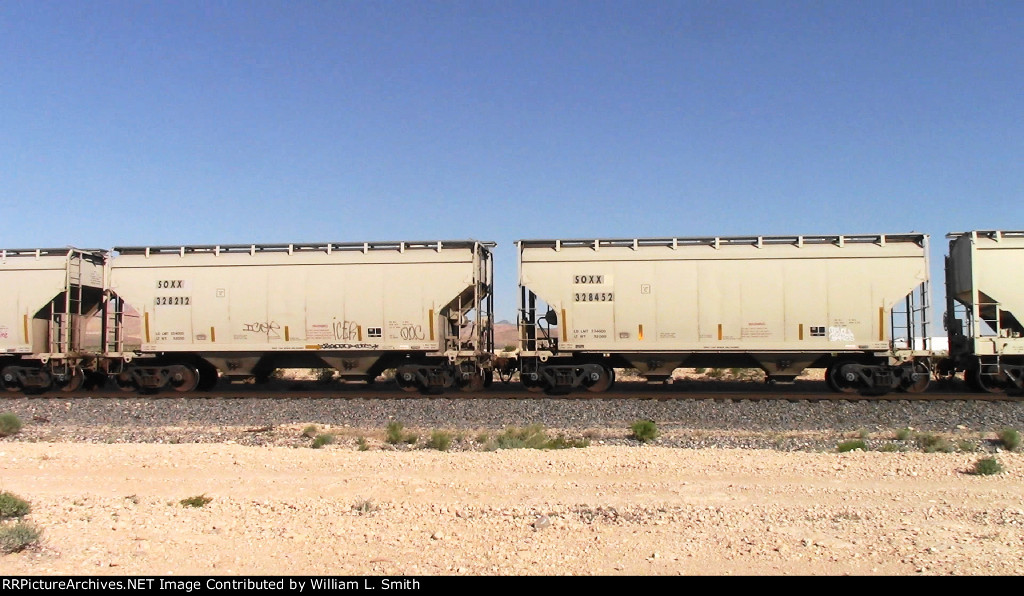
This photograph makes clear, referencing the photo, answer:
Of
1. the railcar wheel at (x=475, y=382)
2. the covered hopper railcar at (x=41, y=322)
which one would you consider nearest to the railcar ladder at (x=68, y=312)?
the covered hopper railcar at (x=41, y=322)

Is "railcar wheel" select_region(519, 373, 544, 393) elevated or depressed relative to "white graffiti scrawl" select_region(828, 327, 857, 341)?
depressed

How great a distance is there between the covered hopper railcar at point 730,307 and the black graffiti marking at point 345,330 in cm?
426

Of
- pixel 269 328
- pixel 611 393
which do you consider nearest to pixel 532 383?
pixel 611 393

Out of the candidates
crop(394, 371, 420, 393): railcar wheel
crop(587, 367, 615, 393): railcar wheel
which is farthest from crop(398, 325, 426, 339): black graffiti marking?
crop(587, 367, 615, 393): railcar wheel

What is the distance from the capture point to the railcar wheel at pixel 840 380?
653 inches

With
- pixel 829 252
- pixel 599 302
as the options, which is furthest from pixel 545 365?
pixel 829 252

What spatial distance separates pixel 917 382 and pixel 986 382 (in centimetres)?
193

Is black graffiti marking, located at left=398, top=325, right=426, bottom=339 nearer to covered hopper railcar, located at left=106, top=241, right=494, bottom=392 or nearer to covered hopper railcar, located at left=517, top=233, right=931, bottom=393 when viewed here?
covered hopper railcar, located at left=106, top=241, right=494, bottom=392

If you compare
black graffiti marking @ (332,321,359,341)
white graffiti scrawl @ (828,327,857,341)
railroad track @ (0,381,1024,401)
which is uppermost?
black graffiti marking @ (332,321,359,341)

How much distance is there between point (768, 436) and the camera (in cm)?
1199

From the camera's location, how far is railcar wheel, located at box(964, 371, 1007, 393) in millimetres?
16438

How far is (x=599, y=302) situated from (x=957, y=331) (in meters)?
9.04

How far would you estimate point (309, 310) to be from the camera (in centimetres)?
1770

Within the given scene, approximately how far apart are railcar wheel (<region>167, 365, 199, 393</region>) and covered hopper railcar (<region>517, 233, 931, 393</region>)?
8.62m
